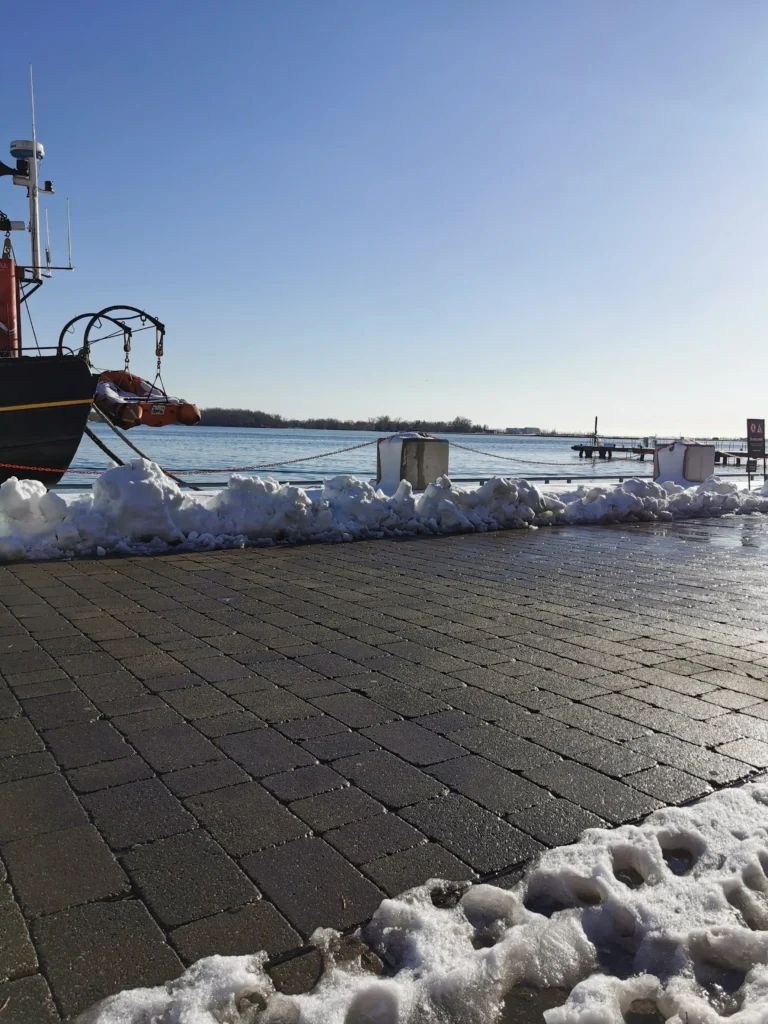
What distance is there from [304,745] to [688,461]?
53.4 feet

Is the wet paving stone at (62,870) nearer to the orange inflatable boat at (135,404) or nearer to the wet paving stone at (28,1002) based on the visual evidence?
the wet paving stone at (28,1002)

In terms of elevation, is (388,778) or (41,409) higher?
(41,409)

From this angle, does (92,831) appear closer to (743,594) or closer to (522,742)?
(522,742)

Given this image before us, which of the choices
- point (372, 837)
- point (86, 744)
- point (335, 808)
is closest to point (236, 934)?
point (372, 837)

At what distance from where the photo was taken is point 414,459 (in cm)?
1409

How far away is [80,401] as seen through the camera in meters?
13.6

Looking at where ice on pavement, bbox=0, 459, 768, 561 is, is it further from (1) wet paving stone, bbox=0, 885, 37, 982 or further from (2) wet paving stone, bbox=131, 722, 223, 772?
(1) wet paving stone, bbox=0, 885, 37, 982

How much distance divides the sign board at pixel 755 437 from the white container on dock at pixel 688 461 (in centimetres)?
93

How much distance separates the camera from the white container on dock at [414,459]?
14.0 meters

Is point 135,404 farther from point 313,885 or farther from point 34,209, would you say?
point 313,885

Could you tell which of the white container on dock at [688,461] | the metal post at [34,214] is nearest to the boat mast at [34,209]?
the metal post at [34,214]

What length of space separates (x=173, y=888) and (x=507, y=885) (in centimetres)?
88

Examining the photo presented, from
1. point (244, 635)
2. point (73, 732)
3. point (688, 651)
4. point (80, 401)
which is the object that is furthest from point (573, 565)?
point (80, 401)

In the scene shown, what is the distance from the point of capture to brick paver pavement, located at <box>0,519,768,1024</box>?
2078 millimetres
